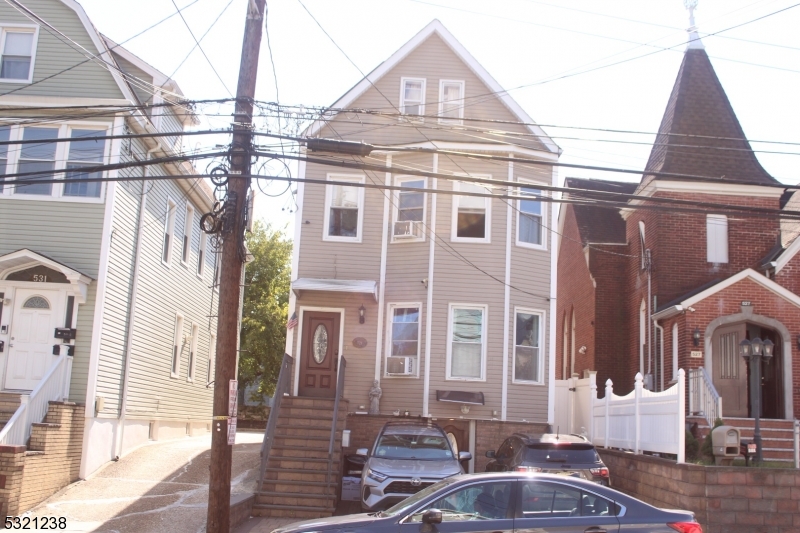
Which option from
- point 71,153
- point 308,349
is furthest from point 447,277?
point 71,153

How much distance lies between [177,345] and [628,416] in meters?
13.2

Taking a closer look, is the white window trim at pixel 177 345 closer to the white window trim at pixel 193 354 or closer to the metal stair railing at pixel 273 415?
the white window trim at pixel 193 354

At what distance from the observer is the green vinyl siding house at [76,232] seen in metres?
16.8

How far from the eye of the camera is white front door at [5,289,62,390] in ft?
55.2

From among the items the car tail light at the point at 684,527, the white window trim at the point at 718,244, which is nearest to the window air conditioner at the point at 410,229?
the white window trim at the point at 718,244

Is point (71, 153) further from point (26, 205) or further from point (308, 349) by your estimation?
point (308, 349)

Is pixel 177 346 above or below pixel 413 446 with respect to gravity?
above

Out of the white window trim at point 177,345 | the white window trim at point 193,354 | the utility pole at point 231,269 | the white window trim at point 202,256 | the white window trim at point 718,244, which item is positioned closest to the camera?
the utility pole at point 231,269

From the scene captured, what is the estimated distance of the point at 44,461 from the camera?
14688 mm

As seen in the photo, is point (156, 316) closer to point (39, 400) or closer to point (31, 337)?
point (31, 337)

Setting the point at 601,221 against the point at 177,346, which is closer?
the point at 177,346

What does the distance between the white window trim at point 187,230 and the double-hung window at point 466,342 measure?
9011mm

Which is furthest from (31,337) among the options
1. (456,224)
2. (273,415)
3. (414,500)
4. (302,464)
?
(414,500)

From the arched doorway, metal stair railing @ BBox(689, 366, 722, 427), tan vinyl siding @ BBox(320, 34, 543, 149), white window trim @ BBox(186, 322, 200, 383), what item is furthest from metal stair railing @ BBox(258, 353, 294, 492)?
the arched doorway
